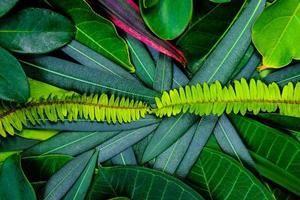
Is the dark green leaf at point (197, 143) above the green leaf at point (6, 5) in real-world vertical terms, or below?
below

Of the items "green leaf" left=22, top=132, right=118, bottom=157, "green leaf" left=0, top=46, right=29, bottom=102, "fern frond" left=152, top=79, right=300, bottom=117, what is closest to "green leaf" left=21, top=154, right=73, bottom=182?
"green leaf" left=22, top=132, right=118, bottom=157

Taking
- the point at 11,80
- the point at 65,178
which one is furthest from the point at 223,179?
the point at 11,80

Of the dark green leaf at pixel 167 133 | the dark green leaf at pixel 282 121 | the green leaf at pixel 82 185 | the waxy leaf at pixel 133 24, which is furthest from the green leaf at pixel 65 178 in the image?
the dark green leaf at pixel 282 121

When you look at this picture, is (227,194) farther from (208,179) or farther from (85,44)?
(85,44)

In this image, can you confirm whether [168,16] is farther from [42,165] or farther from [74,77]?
[42,165]

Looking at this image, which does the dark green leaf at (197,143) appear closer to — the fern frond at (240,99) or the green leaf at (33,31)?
the fern frond at (240,99)

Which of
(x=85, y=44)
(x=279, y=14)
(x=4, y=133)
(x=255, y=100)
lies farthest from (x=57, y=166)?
(x=279, y=14)

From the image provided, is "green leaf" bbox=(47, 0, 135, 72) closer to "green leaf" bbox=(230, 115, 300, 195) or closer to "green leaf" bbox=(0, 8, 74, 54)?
"green leaf" bbox=(0, 8, 74, 54)
